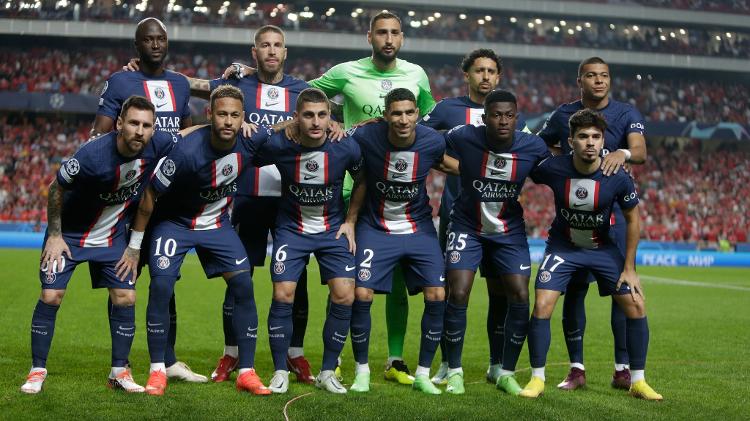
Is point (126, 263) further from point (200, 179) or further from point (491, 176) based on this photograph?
point (491, 176)

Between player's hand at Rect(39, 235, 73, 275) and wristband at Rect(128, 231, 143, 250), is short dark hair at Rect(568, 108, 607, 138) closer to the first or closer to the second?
wristband at Rect(128, 231, 143, 250)

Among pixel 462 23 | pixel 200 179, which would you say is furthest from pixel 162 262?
pixel 462 23

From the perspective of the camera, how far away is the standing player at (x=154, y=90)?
6.63 metres

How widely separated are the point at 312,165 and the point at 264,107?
94 centimetres

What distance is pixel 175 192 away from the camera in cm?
630

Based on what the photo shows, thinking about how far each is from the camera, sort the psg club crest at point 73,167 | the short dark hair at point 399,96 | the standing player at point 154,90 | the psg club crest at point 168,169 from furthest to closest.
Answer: the standing player at point 154,90 → the short dark hair at point 399,96 → the psg club crest at point 168,169 → the psg club crest at point 73,167

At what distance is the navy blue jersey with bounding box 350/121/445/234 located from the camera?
6500mm

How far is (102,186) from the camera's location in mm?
5996

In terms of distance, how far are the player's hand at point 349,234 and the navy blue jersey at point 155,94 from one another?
151cm

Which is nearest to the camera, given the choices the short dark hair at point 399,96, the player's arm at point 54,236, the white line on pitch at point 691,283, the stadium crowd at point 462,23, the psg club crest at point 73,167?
the psg club crest at point 73,167

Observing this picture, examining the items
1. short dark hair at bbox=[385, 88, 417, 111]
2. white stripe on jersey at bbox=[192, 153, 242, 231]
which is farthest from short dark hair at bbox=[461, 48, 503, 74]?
white stripe on jersey at bbox=[192, 153, 242, 231]

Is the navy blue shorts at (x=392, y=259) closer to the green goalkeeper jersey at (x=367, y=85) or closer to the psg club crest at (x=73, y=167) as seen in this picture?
the green goalkeeper jersey at (x=367, y=85)

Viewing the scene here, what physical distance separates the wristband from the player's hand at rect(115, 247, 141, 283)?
0.07 feet

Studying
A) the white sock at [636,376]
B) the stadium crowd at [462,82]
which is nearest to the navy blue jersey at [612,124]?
the white sock at [636,376]
